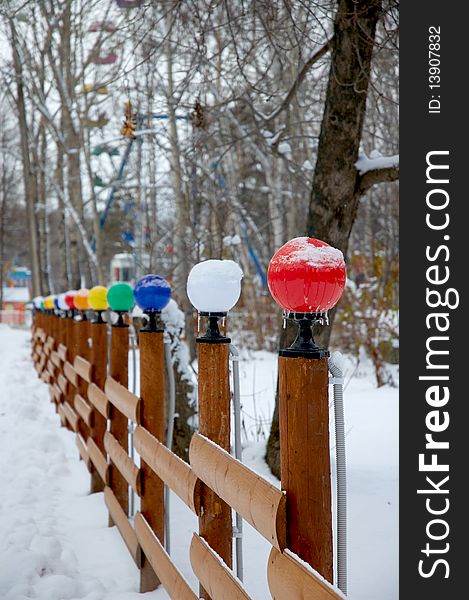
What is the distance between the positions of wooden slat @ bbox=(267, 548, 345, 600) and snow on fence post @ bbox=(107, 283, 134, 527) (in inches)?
97.1

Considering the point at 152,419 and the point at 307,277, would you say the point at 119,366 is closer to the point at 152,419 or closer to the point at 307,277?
the point at 152,419

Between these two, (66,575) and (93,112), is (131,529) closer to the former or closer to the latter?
(66,575)

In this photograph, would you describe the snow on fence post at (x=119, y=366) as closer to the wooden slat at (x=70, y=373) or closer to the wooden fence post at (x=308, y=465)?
the wooden slat at (x=70, y=373)

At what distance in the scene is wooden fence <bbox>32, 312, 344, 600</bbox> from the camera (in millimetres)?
1475

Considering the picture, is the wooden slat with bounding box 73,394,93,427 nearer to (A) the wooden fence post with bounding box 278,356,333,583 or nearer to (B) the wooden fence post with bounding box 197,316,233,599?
(B) the wooden fence post with bounding box 197,316,233,599

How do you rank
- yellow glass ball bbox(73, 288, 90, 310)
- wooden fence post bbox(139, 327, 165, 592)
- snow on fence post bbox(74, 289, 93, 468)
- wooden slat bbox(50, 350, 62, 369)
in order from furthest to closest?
wooden slat bbox(50, 350, 62, 369)
yellow glass ball bbox(73, 288, 90, 310)
snow on fence post bbox(74, 289, 93, 468)
wooden fence post bbox(139, 327, 165, 592)

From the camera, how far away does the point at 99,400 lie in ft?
14.1

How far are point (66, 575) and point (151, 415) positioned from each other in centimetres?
85

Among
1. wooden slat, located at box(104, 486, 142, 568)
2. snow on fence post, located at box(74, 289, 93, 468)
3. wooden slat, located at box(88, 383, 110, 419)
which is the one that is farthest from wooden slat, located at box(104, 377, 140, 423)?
snow on fence post, located at box(74, 289, 93, 468)

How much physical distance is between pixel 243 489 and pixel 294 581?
340 mm

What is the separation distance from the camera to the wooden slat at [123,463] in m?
3.12

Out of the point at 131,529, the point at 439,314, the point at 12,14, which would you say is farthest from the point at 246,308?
the point at 439,314

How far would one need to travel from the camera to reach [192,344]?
9867mm

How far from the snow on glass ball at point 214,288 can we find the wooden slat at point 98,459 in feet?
7.16
